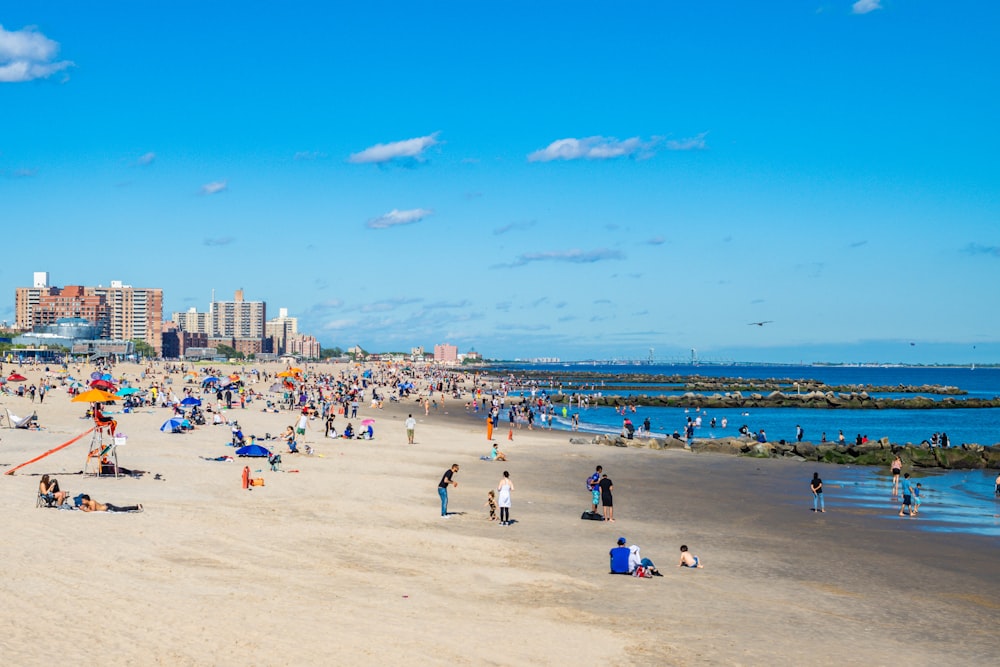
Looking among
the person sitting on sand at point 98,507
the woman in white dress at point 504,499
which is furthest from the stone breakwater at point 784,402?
the person sitting on sand at point 98,507

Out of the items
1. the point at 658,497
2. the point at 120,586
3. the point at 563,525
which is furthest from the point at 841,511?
the point at 120,586

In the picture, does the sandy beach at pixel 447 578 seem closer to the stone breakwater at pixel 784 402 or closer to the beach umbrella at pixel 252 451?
the beach umbrella at pixel 252 451

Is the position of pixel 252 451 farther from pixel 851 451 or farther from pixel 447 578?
pixel 851 451

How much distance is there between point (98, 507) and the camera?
18125 millimetres

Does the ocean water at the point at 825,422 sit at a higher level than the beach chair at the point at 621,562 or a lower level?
lower

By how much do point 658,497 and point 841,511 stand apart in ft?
17.8

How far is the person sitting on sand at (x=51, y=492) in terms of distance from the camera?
59.3ft

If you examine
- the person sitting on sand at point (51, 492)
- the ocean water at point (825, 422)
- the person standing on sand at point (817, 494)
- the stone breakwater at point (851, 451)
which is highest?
the person sitting on sand at point (51, 492)

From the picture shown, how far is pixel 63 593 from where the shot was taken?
11.8m

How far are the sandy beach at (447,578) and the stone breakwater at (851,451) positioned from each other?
1391cm

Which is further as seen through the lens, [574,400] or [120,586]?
[574,400]

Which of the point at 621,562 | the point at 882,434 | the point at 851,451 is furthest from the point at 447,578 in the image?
the point at 882,434

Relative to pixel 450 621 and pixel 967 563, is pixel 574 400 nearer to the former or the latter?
pixel 967 563

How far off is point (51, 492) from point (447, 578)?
9241mm
